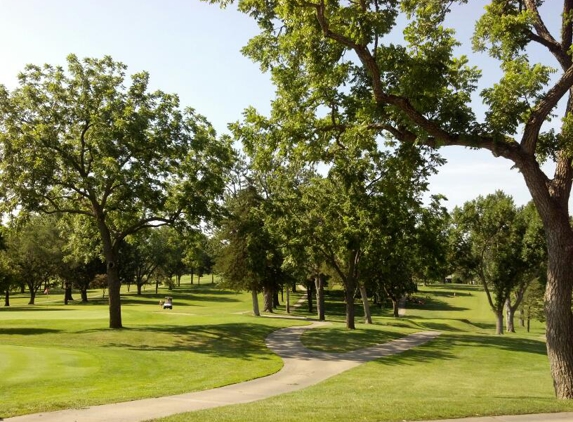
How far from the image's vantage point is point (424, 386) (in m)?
17.5

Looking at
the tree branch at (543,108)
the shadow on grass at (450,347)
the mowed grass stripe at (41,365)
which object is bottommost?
the shadow on grass at (450,347)

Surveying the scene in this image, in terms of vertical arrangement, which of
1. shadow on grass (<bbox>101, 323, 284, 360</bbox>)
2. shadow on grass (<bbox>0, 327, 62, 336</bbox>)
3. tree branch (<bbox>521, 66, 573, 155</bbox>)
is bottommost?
shadow on grass (<bbox>101, 323, 284, 360</bbox>)

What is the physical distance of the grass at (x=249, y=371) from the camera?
35.6ft

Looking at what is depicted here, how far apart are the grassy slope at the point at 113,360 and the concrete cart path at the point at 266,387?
2.29ft

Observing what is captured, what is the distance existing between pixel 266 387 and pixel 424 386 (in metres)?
6.03

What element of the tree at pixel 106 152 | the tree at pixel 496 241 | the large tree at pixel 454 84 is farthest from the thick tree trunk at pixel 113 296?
the tree at pixel 496 241

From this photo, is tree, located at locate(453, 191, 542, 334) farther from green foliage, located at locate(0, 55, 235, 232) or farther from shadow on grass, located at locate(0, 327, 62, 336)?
shadow on grass, located at locate(0, 327, 62, 336)

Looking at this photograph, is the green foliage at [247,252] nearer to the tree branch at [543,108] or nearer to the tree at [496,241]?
the tree at [496,241]

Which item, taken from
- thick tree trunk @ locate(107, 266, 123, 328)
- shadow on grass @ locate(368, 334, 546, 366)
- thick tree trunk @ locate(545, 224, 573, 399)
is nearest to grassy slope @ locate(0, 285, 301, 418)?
thick tree trunk @ locate(107, 266, 123, 328)

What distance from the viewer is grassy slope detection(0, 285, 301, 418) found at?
13.6m

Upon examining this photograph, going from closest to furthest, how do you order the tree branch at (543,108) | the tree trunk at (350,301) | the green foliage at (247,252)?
the tree branch at (543,108) < the tree trunk at (350,301) < the green foliage at (247,252)

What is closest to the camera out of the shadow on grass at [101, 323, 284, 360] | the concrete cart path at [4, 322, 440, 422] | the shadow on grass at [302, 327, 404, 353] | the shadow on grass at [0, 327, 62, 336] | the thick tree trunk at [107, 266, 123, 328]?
the concrete cart path at [4, 322, 440, 422]

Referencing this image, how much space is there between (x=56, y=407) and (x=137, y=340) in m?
15.8

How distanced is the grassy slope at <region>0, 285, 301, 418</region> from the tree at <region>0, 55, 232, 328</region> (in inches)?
192
